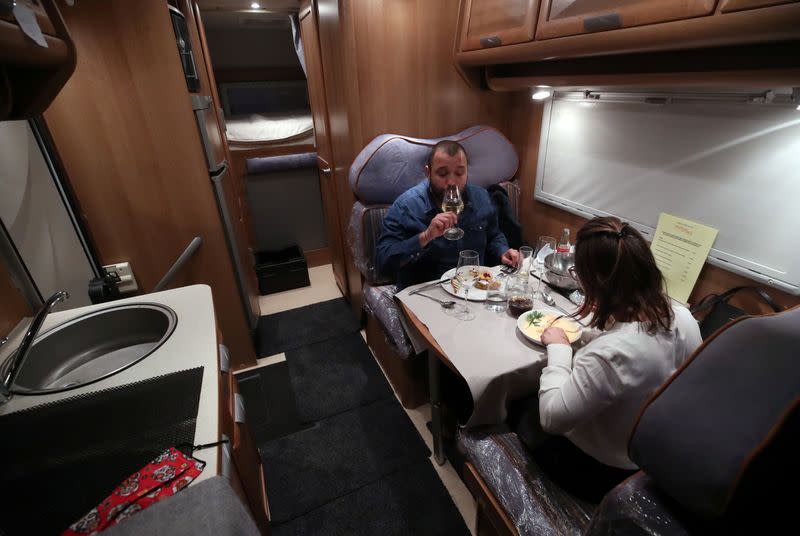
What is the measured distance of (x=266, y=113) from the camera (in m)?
3.59

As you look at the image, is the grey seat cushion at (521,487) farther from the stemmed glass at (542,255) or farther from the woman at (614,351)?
the stemmed glass at (542,255)

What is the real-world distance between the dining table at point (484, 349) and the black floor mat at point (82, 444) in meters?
0.71

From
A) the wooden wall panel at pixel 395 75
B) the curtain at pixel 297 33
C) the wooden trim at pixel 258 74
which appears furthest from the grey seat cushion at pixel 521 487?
the wooden trim at pixel 258 74

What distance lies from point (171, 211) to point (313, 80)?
134 centimetres

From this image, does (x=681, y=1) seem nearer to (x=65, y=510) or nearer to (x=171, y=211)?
(x=65, y=510)

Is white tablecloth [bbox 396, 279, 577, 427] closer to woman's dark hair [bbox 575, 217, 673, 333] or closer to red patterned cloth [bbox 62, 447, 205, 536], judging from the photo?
woman's dark hair [bbox 575, 217, 673, 333]

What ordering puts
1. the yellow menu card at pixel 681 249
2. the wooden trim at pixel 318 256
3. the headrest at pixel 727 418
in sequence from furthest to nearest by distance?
the wooden trim at pixel 318 256, the yellow menu card at pixel 681 249, the headrest at pixel 727 418

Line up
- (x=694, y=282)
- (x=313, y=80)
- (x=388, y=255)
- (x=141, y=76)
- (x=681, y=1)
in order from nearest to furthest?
(x=681, y=1) → (x=694, y=282) → (x=141, y=76) → (x=388, y=255) → (x=313, y=80)

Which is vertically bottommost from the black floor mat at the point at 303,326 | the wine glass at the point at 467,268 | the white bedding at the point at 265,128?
the black floor mat at the point at 303,326

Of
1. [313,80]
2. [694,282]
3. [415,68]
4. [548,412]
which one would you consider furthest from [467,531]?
[313,80]

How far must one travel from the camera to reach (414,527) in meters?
1.51

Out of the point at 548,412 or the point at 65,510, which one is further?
the point at 548,412

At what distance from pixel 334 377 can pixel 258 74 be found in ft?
9.74

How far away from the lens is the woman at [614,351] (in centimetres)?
87
